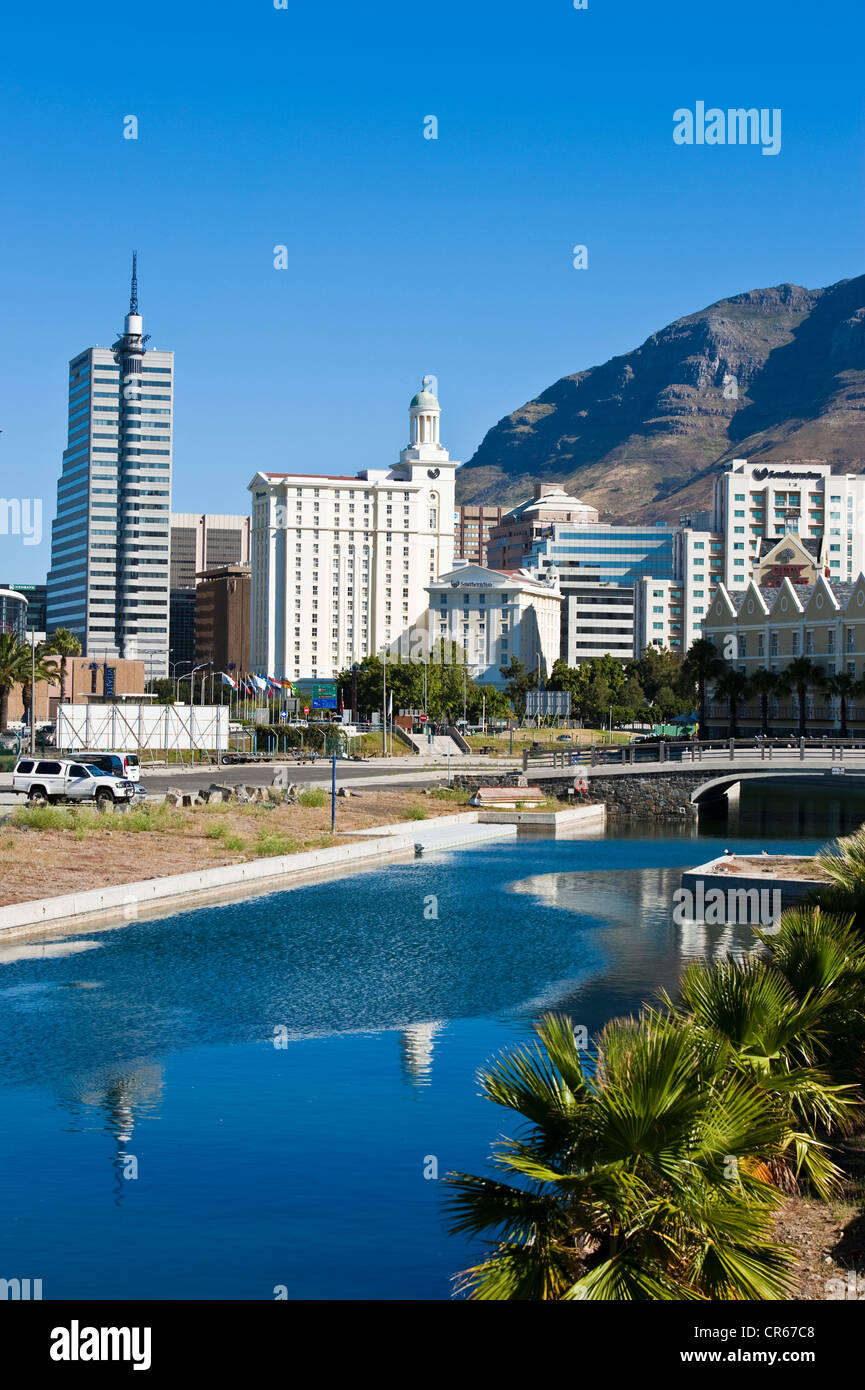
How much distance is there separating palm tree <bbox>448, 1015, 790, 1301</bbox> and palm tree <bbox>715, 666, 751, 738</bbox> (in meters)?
114

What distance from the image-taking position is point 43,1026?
23.0m

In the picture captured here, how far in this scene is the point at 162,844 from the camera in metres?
44.7

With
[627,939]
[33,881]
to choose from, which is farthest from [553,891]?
[33,881]

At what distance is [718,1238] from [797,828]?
212 feet

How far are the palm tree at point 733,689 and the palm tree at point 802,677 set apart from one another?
4803 mm

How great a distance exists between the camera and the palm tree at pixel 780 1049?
13.6 m

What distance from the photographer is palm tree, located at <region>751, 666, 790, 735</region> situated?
391 ft

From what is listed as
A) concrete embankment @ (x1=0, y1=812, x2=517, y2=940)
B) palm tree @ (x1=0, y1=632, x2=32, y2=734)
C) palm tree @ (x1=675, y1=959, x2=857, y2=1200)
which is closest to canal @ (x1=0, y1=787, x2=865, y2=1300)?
concrete embankment @ (x1=0, y1=812, x2=517, y2=940)

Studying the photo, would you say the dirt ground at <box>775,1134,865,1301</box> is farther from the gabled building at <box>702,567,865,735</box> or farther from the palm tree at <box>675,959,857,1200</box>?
the gabled building at <box>702,567,865,735</box>

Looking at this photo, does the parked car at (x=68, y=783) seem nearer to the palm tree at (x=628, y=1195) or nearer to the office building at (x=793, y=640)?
the palm tree at (x=628, y=1195)
